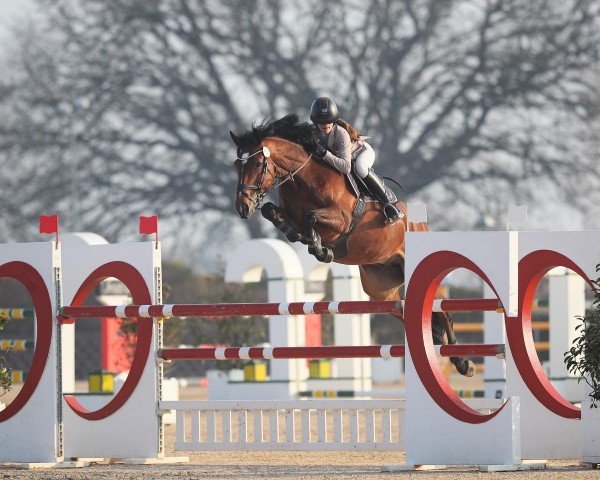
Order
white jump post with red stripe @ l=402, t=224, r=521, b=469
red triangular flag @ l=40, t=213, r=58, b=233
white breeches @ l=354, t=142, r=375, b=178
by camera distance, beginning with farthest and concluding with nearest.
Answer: white breeches @ l=354, t=142, r=375, b=178, red triangular flag @ l=40, t=213, r=58, b=233, white jump post with red stripe @ l=402, t=224, r=521, b=469

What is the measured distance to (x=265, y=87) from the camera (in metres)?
26.3

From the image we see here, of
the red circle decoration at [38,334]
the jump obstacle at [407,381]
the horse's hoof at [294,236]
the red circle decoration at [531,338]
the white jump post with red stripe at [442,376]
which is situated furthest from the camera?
the red circle decoration at [38,334]

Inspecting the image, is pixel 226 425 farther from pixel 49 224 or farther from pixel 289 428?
pixel 49 224

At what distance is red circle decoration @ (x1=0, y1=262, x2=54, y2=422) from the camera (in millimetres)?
7945

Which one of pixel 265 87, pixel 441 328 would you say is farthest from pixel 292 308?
pixel 265 87

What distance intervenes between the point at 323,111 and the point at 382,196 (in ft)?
2.12

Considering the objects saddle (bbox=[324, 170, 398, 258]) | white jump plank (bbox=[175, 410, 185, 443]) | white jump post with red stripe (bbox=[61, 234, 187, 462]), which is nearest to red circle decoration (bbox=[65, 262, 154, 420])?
white jump post with red stripe (bbox=[61, 234, 187, 462])

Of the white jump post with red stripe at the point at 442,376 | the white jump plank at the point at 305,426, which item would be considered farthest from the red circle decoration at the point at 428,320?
the white jump plank at the point at 305,426

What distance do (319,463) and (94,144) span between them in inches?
728

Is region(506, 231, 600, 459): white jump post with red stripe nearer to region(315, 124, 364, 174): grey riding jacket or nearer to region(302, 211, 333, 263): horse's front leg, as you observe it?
region(302, 211, 333, 263): horse's front leg

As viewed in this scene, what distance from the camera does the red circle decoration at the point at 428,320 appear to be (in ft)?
22.6

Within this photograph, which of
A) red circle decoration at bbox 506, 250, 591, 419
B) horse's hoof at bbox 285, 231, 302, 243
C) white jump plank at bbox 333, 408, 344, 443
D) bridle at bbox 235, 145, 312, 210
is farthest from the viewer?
horse's hoof at bbox 285, 231, 302, 243

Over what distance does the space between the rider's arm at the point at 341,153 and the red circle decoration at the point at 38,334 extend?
70.6 inches

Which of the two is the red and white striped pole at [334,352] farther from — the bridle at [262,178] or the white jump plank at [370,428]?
the bridle at [262,178]
